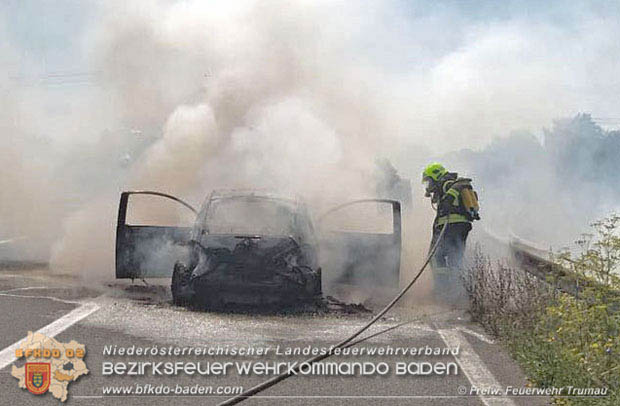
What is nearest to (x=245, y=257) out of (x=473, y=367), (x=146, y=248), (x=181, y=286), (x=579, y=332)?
(x=181, y=286)

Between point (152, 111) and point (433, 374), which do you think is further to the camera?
point (152, 111)

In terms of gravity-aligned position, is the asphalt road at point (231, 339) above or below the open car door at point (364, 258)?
below

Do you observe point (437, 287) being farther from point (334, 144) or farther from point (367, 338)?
point (334, 144)

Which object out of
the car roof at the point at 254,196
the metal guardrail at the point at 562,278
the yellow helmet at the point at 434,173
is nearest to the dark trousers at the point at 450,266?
the yellow helmet at the point at 434,173

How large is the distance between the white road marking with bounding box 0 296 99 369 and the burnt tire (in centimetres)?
94

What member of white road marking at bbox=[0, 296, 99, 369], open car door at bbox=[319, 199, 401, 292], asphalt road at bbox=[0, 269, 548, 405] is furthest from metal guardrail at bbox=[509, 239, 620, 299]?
white road marking at bbox=[0, 296, 99, 369]

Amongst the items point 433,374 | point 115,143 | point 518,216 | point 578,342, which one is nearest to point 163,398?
point 433,374

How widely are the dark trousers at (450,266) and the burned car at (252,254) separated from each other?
66 cm

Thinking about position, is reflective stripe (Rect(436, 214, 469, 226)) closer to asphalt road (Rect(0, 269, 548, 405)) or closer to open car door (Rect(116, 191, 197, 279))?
asphalt road (Rect(0, 269, 548, 405))

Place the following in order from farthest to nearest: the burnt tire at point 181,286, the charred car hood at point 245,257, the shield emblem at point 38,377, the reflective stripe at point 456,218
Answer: the reflective stripe at point 456,218 < the burnt tire at point 181,286 < the charred car hood at point 245,257 < the shield emblem at point 38,377

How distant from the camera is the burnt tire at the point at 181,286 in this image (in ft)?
40.5

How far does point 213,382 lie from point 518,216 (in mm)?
39335

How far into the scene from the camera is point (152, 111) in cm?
2406

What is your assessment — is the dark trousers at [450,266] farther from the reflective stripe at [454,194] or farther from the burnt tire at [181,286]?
the burnt tire at [181,286]
